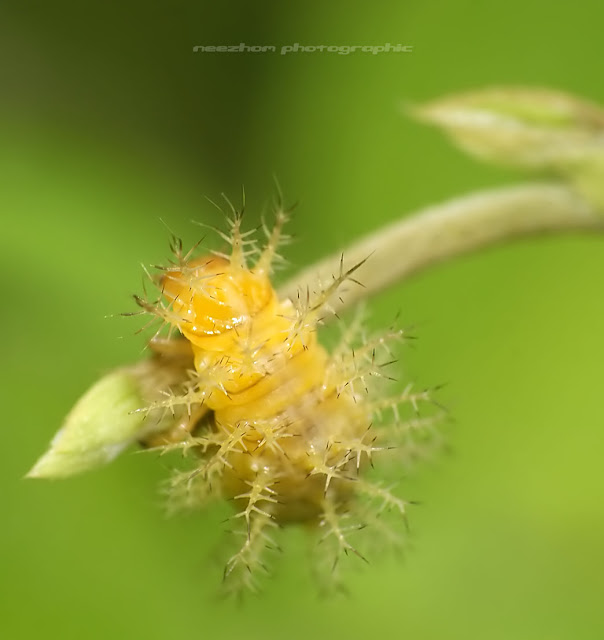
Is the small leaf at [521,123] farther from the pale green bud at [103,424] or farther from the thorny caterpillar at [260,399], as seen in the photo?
the pale green bud at [103,424]

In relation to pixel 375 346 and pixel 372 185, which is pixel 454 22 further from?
pixel 375 346

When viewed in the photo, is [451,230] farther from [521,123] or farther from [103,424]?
[103,424]

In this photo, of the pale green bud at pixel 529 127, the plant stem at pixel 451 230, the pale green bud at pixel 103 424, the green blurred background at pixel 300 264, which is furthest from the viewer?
the green blurred background at pixel 300 264

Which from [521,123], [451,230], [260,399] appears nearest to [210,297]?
[260,399]

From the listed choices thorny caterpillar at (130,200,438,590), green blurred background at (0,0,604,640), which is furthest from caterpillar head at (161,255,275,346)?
green blurred background at (0,0,604,640)

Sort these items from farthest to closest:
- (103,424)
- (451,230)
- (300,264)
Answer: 1. (300,264)
2. (451,230)
3. (103,424)

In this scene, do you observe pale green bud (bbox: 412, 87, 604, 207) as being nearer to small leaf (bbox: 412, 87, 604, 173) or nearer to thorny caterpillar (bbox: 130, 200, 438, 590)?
small leaf (bbox: 412, 87, 604, 173)

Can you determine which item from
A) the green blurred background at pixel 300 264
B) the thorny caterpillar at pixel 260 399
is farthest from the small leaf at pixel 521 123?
the green blurred background at pixel 300 264
